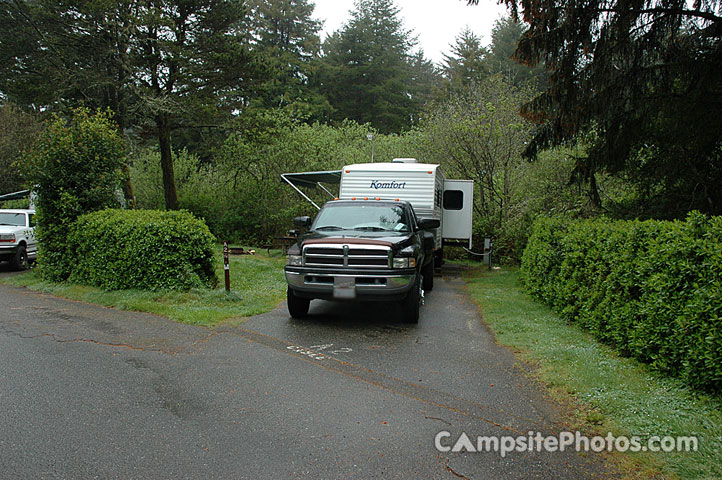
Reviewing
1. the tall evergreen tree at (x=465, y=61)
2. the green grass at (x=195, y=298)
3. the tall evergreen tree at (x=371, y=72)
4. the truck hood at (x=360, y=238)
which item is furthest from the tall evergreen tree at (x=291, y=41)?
the truck hood at (x=360, y=238)

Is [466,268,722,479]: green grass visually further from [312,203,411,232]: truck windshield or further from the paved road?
[312,203,411,232]: truck windshield

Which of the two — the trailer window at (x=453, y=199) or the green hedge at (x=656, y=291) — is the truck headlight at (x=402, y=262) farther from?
the trailer window at (x=453, y=199)

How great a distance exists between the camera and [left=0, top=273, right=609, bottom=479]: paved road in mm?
3527

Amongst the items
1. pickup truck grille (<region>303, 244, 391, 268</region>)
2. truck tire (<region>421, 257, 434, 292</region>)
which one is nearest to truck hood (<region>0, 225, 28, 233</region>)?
pickup truck grille (<region>303, 244, 391, 268</region>)

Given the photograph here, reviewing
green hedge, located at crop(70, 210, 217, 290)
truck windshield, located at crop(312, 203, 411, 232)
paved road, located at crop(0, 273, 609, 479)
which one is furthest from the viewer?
green hedge, located at crop(70, 210, 217, 290)

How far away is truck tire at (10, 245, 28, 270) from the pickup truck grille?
11978 mm

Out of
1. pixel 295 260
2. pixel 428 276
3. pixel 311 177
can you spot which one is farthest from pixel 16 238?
pixel 428 276

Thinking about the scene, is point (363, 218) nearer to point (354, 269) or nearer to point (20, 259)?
point (354, 269)

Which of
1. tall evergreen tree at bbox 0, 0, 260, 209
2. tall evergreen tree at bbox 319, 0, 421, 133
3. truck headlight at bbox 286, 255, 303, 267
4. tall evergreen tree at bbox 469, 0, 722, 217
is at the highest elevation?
tall evergreen tree at bbox 319, 0, 421, 133

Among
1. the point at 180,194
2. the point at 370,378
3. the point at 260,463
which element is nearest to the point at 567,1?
the point at 370,378

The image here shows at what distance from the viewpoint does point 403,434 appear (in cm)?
402

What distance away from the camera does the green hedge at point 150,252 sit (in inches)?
385

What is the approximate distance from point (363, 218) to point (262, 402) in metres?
4.90

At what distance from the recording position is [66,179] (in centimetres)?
1177
